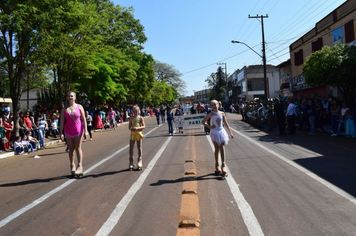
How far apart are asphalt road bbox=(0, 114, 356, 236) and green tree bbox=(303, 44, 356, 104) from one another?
7052mm

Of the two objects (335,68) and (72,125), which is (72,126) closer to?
(72,125)

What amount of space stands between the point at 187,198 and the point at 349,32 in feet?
70.8

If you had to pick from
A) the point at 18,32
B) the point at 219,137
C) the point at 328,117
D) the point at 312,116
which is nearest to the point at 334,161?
the point at 219,137

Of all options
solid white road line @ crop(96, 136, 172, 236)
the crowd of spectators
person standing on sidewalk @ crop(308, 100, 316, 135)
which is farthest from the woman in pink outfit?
person standing on sidewalk @ crop(308, 100, 316, 135)

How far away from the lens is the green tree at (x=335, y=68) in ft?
48.9

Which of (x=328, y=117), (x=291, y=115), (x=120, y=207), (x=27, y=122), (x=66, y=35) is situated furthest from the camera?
(x=328, y=117)

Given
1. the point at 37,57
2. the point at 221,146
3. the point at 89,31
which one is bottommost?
the point at 221,146

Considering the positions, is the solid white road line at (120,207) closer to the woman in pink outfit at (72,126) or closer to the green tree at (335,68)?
the woman in pink outfit at (72,126)

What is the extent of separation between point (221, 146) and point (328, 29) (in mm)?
23055

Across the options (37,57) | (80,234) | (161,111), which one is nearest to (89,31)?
(37,57)

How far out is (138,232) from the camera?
4102 millimetres

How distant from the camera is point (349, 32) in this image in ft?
71.1

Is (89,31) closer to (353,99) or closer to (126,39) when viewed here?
(353,99)

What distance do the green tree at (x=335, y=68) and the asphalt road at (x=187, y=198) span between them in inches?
278
